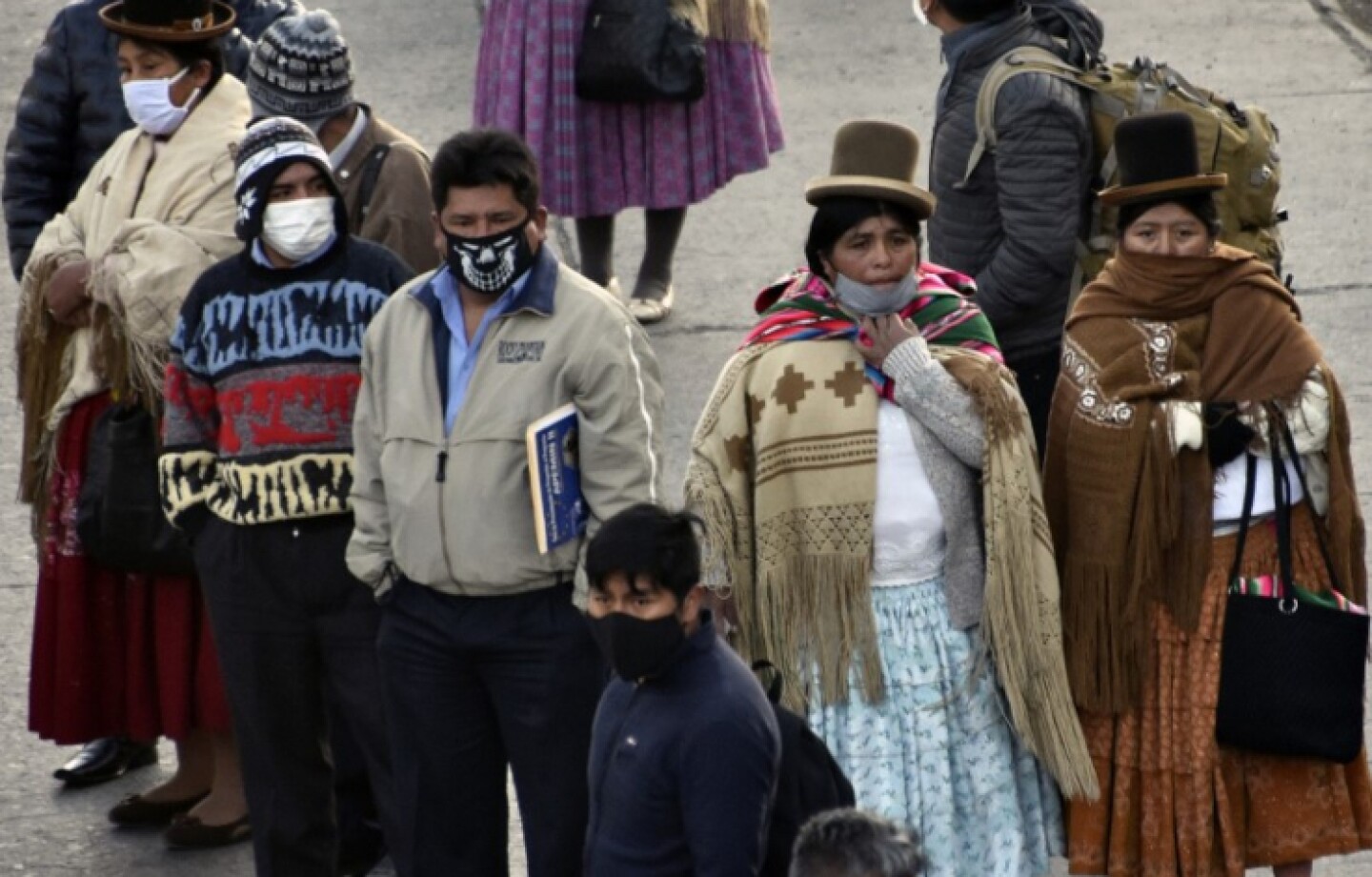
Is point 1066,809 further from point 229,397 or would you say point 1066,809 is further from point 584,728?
point 229,397

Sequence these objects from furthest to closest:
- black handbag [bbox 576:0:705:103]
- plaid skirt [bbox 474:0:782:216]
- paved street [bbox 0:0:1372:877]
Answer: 1. plaid skirt [bbox 474:0:782:216]
2. black handbag [bbox 576:0:705:103]
3. paved street [bbox 0:0:1372:877]

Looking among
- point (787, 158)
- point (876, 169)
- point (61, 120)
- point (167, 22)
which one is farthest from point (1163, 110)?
point (787, 158)

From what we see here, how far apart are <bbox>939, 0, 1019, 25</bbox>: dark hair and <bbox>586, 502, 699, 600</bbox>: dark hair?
6.70 ft

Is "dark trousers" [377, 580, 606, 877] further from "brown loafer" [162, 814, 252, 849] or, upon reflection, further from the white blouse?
"brown loafer" [162, 814, 252, 849]

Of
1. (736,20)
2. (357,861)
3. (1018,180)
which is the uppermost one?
(736,20)

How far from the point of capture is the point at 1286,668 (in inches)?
209

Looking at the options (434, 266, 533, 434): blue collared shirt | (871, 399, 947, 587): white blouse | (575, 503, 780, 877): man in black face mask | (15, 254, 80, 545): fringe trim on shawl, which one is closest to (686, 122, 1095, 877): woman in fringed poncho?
(871, 399, 947, 587): white blouse

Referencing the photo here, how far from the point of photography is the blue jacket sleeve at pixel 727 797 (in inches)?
169

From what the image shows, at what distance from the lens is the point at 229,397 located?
18.3 feet

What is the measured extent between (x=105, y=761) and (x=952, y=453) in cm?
263

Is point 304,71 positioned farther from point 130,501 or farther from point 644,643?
point 644,643

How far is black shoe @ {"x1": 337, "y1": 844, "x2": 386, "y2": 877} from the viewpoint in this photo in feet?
20.4

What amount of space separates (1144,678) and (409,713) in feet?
4.77

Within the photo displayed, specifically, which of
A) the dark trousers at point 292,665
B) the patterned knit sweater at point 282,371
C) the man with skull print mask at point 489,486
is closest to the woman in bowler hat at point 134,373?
the patterned knit sweater at point 282,371
